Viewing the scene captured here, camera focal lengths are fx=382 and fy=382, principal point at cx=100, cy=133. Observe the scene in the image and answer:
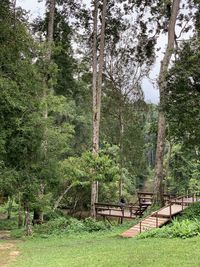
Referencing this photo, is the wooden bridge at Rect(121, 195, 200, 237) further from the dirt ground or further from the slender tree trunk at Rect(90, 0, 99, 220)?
the slender tree trunk at Rect(90, 0, 99, 220)

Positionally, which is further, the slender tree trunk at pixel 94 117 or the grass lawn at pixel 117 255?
the slender tree trunk at pixel 94 117

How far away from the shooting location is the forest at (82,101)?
52.3 feet

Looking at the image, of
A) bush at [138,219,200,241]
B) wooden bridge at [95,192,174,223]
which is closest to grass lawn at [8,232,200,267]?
bush at [138,219,200,241]

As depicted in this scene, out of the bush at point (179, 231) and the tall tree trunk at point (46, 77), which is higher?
the tall tree trunk at point (46, 77)

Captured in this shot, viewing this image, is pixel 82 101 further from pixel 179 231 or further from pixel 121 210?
pixel 179 231

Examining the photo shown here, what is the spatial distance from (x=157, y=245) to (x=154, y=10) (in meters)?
16.3

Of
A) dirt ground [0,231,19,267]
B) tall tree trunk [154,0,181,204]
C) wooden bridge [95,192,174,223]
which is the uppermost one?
tall tree trunk [154,0,181,204]

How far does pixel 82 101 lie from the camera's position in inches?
1380

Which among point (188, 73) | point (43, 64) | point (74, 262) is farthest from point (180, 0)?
point (74, 262)

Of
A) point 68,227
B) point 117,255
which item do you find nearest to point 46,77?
point 68,227

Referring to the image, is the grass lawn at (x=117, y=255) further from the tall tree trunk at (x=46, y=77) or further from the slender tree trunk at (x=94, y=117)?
the slender tree trunk at (x=94, y=117)

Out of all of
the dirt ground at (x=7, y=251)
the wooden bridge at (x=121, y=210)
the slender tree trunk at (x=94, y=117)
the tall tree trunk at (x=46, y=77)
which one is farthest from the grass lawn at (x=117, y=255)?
the slender tree trunk at (x=94, y=117)

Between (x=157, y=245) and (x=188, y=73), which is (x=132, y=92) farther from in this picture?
(x=157, y=245)

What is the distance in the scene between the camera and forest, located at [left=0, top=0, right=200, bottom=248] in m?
15.9
